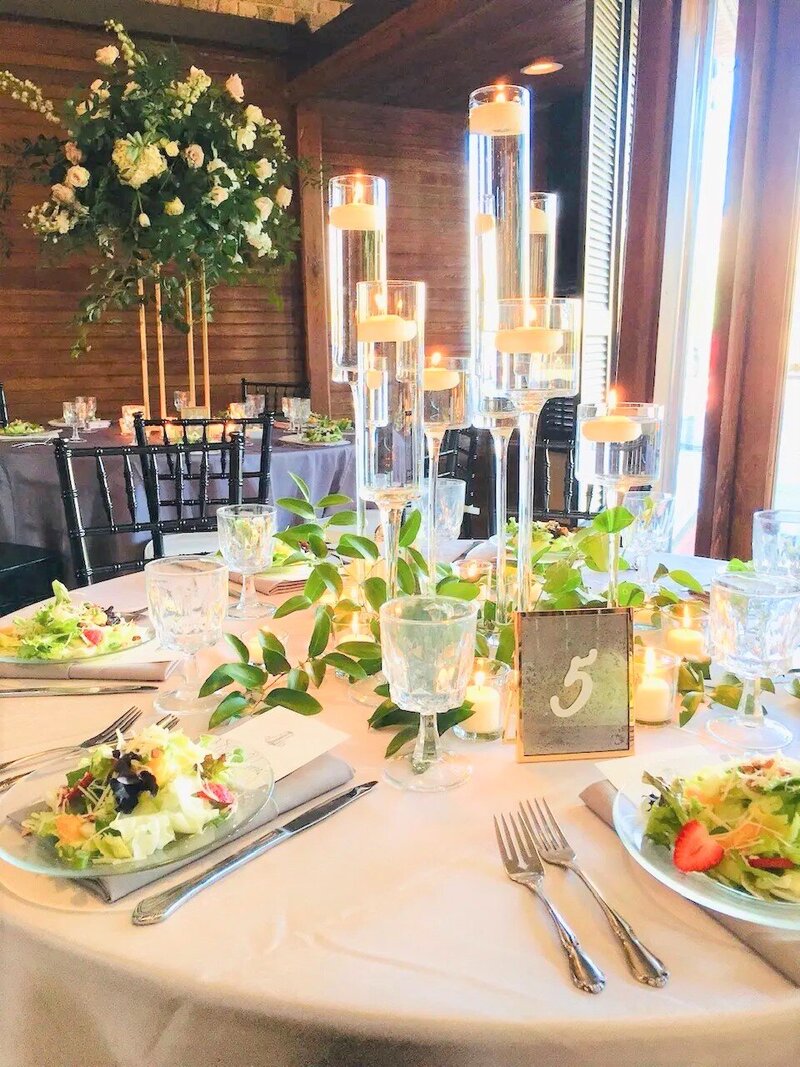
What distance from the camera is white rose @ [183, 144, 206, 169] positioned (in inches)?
104

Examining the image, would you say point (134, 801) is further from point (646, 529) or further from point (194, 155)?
point (194, 155)

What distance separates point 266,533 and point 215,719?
43 cm

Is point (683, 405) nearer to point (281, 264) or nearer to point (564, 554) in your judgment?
point (281, 264)

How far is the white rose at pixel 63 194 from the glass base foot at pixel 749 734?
2565 millimetres

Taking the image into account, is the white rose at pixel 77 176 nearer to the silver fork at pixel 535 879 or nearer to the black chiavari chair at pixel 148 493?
the black chiavari chair at pixel 148 493

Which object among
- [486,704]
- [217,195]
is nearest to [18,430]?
[217,195]

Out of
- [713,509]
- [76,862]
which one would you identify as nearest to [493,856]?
[76,862]

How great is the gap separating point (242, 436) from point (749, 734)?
1.58 meters

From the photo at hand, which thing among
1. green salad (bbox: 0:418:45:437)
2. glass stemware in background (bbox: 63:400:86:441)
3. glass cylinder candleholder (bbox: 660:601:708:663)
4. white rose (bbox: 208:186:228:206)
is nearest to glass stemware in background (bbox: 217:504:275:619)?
glass cylinder candleholder (bbox: 660:601:708:663)

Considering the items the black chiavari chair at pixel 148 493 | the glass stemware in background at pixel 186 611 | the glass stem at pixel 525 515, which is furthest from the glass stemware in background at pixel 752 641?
the black chiavari chair at pixel 148 493

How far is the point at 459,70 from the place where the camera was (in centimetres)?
467

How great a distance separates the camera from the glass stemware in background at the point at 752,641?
0.86m

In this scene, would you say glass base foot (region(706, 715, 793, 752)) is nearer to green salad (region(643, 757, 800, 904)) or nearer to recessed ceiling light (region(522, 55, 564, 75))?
green salad (region(643, 757, 800, 904))

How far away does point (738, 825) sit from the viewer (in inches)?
25.8
